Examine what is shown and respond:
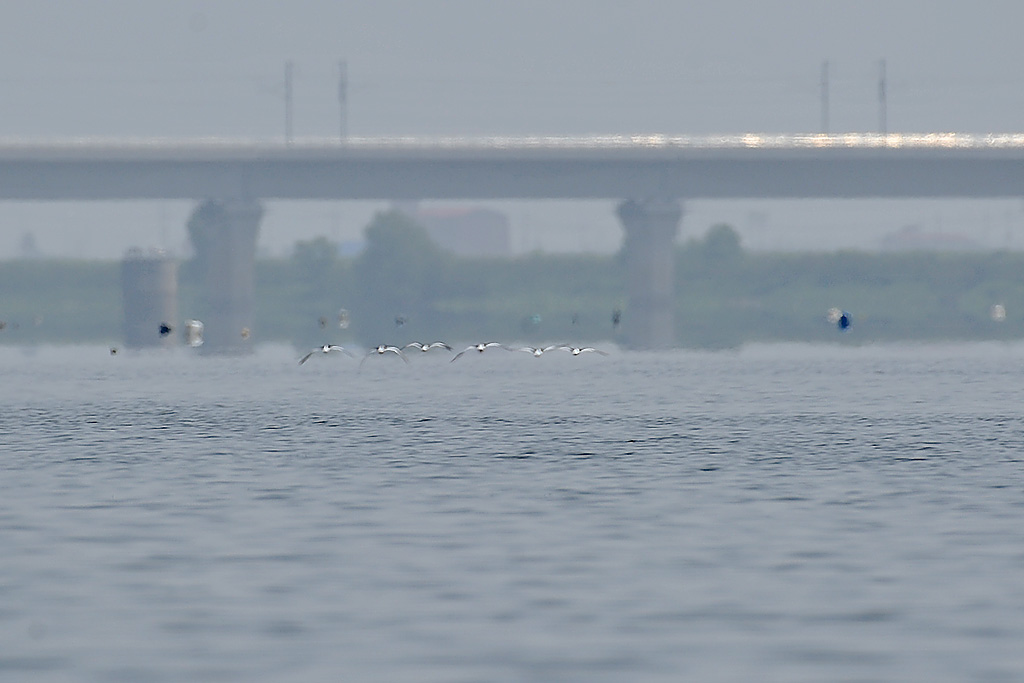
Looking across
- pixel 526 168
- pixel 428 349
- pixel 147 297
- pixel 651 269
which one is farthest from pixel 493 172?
pixel 428 349

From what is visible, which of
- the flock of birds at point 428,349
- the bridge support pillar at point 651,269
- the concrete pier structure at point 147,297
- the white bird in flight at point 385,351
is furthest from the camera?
the concrete pier structure at point 147,297

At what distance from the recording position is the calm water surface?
2225cm

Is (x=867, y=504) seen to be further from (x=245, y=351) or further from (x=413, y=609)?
(x=245, y=351)

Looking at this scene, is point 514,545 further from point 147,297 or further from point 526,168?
point 147,297

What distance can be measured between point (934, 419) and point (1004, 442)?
11.2m

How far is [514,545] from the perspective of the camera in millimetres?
32031

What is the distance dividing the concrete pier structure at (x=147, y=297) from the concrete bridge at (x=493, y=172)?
14.0 m

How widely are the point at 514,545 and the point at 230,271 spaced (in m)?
128

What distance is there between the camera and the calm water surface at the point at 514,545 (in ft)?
73.0

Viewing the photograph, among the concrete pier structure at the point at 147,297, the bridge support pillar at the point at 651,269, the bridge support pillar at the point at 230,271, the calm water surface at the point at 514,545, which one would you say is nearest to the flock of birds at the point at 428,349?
the bridge support pillar at the point at 651,269

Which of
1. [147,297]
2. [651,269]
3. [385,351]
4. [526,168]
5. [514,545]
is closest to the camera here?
[514,545]

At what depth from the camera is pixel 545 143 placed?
6053 inches

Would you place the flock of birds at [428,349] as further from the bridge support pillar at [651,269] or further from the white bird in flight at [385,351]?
the bridge support pillar at [651,269]

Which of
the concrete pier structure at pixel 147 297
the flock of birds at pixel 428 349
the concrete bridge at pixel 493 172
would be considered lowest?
the flock of birds at pixel 428 349
